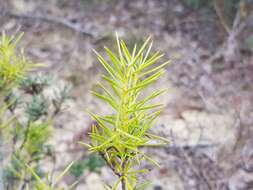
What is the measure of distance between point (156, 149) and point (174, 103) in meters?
0.48

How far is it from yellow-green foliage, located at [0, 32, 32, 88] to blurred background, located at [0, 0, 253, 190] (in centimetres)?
112

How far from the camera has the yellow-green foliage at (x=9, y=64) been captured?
833 mm

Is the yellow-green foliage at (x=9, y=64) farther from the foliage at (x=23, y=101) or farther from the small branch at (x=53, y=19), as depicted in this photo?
the small branch at (x=53, y=19)

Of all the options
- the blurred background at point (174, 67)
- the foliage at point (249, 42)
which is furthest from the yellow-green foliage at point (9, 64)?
the foliage at point (249, 42)

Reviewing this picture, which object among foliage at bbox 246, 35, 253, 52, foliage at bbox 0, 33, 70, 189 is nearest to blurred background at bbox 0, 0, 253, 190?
foliage at bbox 246, 35, 253, 52

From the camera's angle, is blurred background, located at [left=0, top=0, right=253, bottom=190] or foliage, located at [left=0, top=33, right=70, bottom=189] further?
blurred background, located at [left=0, top=0, right=253, bottom=190]

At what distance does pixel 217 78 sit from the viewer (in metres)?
3.00

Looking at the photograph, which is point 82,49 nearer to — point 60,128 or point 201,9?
point 60,128

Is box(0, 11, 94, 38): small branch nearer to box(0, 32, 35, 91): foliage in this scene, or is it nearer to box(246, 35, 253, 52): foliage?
box(246, 35, 253, 52): foliage

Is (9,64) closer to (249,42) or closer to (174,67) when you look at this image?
(174,67)

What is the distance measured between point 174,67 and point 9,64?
2.37 metres

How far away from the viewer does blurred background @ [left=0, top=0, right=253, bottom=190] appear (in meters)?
2.20

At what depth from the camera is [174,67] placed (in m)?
3.15

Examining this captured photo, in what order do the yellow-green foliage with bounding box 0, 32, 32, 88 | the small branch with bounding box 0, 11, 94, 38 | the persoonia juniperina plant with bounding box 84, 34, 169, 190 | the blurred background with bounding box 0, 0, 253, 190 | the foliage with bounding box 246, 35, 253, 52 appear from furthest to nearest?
the small branch with bounding box 0, 11, 94, 38 < the foliage with bounding box 246, 35, 253, 52 < the blurred background with bounding box 0, 0, 253, 190 < the yellow-green foliage with bounding box 0, 32, 32, 88 < the persoonia juniperina plant with bounding box 84, 34, 169, 190
